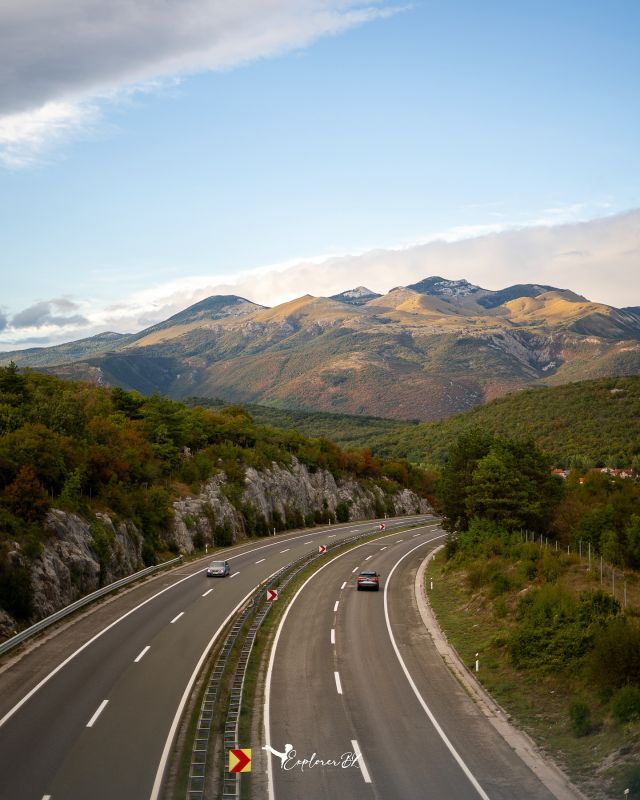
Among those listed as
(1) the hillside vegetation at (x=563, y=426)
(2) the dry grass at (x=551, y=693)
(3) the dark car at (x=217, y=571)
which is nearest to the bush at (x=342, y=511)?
(1) the hillside vegetation at (x=563, y=426)

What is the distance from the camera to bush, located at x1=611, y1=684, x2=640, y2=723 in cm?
1766

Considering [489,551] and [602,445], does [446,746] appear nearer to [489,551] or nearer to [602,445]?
[489,551]

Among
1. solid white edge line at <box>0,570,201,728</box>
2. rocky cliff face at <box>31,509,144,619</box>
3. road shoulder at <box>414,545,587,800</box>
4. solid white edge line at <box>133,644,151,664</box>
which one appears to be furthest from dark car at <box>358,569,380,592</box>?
solid white edge line at <box>133,644,151,664</box>

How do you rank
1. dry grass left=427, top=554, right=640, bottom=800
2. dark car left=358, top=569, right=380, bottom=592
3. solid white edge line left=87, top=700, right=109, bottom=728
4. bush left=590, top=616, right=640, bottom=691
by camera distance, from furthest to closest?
dark car left=358, top=569, right=380, bottom=592
bush left=590, top=616, right=640, bottom=691
solid white edge line left=87, top=700, right=109, bottom=728
dry grass left=427, top=554, right=640, bottom=800

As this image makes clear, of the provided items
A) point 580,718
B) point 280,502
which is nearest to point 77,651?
point 580,718

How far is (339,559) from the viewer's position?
5356 centimetres

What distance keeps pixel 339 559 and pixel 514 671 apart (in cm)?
3024

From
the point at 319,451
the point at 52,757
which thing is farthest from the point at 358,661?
the point at 319,451

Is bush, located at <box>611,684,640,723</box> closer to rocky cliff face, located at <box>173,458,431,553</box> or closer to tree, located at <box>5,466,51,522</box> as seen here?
tree, located at <box>5,466,51,522</box>

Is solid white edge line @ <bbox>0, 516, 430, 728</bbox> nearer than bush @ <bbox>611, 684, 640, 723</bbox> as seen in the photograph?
No

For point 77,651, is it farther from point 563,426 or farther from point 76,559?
point 563,426

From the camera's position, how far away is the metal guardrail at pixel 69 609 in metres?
24.9

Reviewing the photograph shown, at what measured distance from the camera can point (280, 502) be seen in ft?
257

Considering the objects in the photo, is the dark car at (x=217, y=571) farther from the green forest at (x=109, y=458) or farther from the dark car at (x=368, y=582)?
the dark car at (x=368, y=582)
